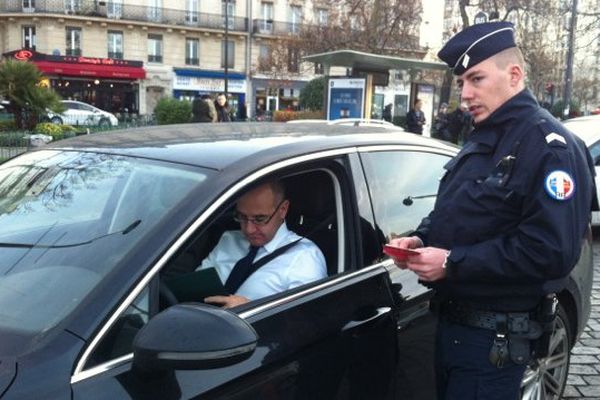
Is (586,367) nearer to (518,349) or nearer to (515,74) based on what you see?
(518,349)

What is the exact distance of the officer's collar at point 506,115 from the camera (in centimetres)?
225

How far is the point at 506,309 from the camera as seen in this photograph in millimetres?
2277

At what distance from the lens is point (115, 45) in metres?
45.6

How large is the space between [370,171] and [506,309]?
0.83 metres

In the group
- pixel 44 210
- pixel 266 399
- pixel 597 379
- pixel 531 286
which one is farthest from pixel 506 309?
pixel 597 379

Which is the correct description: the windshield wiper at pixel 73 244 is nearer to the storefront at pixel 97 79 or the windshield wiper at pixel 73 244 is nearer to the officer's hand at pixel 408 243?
the officer's hand at pixel 408 243

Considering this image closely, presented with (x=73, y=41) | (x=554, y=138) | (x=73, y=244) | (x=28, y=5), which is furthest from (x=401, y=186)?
(x=28, y=5)

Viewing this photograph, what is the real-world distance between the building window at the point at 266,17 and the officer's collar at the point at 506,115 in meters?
50.2

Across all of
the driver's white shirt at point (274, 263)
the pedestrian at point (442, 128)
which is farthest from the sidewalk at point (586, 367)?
the pedestrian at point (442, 128)

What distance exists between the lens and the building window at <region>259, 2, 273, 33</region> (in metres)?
50.8

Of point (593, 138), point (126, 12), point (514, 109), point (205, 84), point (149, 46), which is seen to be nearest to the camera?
point (514, 109)

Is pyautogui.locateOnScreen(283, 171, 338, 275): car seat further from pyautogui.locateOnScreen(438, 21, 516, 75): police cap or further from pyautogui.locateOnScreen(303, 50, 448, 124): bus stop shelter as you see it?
pyautogui.locateOnScreen(303, 50, 448, 124): bus stop shelter

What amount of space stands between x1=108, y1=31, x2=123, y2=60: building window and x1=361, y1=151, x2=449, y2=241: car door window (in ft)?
149

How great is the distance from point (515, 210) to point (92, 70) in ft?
147
